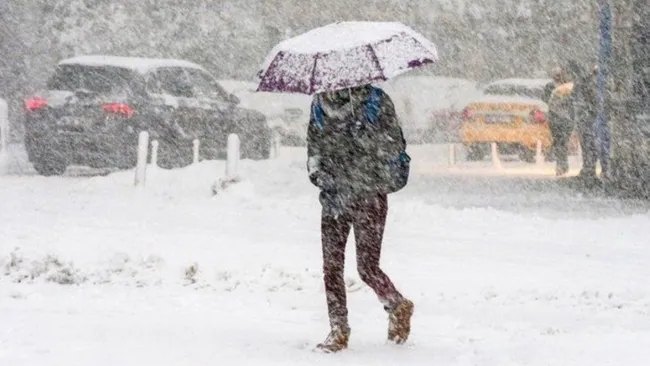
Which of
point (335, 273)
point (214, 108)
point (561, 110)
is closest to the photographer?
point (335, 273)

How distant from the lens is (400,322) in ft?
26.5

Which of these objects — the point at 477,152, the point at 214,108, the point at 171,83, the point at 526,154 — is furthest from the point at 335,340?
the point at 477,152

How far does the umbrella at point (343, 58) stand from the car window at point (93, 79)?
11.6 metres

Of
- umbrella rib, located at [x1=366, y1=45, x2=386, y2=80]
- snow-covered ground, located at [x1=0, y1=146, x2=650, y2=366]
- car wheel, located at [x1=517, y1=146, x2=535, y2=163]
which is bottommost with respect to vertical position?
car wheel, located at [x1=517, y1=146, x2=535, y2=163]

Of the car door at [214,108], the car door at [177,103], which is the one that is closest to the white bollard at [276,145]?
the car door at [214,108]

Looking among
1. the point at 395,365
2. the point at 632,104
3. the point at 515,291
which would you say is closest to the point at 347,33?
the point at 395,365

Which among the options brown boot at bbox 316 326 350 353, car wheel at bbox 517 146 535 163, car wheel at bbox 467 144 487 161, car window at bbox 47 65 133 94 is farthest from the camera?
car wheel at bbox 467 144 487 161

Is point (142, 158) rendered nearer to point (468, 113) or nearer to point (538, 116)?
point (468, 113)

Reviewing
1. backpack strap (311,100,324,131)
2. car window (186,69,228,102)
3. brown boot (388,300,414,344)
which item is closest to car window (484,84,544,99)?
car window (186,69,228,102)

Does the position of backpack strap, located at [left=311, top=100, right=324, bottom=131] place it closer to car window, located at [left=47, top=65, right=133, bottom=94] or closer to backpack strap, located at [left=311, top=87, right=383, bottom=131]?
backpack strap, located at [left=311, top=87, right=383, bottom=131]

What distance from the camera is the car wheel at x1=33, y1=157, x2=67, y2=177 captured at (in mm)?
19672

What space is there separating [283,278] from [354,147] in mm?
3634

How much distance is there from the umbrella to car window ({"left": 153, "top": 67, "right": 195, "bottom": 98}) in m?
11.9

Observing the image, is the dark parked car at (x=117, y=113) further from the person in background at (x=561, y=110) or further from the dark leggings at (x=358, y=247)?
the dark leggings at (x=358, y=247)
